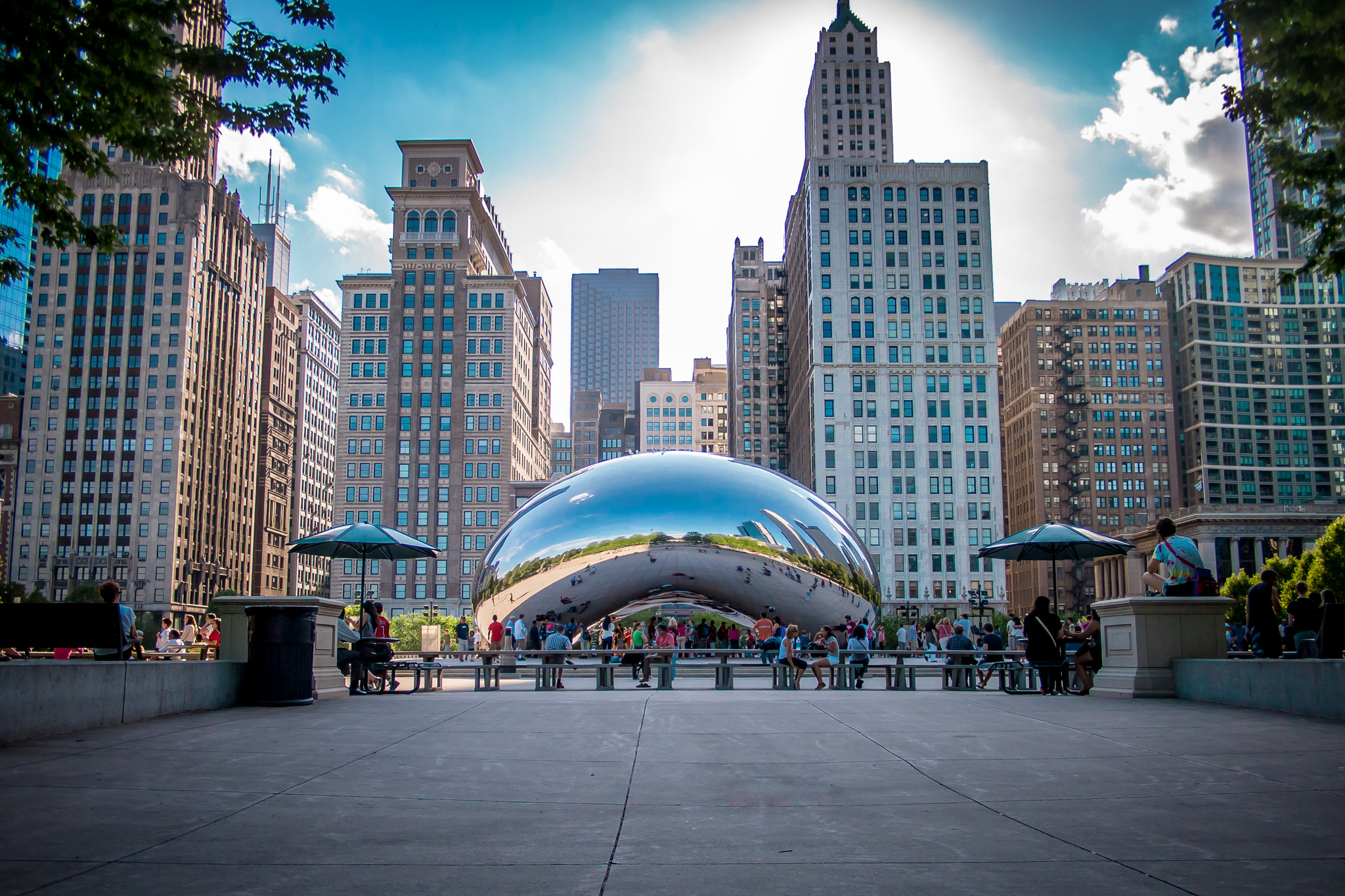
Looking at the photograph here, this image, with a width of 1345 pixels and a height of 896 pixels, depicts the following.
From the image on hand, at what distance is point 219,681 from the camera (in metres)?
10.9

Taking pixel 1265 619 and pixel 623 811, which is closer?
pixel 623 811

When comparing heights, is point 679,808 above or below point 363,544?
below

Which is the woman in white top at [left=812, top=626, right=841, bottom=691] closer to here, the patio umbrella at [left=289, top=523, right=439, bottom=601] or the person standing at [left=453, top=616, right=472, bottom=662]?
the patio umbrella at [left=289, top=523, right=439, bottom=601]

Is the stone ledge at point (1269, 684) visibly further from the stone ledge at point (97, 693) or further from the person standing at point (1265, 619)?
the stone ledge at point (97, 693)

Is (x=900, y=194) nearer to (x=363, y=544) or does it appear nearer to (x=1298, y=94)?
(x=363, y=544)

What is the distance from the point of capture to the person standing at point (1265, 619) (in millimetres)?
12359

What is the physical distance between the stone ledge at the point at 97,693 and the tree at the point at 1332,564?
172 ft

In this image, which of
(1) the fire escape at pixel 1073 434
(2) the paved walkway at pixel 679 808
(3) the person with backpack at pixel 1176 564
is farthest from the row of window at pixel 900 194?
(2) the paved walkway at pixel 679 808

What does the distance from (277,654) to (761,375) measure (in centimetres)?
12640

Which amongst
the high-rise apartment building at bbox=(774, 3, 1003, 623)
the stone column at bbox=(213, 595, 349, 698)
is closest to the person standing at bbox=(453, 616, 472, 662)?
the stone column at bbox=(213, 595, 349, 698)

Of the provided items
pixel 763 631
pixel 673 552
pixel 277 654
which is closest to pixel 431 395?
pixel 673 552

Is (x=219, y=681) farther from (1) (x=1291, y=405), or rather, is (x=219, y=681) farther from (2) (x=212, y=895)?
(1) (x=1291, y=405)

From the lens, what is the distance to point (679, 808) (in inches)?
224

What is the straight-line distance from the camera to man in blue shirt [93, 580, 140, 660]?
32.9 ft
